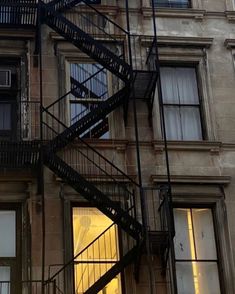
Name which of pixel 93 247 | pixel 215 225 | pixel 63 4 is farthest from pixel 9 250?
pixel 63 4

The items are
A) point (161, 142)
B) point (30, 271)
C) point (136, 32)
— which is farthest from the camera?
point (136, 32)

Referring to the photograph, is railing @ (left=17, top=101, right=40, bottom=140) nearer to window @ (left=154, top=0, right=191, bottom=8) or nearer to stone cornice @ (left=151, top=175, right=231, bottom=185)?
stone cornice @ (left=151, top=175, right=231, bottom=185)

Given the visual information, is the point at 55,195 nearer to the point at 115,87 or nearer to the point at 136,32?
the point at 115,87

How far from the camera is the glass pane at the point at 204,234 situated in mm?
16812

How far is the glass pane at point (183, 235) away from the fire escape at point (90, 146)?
Answer: 698 millimetres

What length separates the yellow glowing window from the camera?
16000 millimetres

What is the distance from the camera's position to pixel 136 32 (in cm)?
1889

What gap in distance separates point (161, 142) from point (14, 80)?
375 cm

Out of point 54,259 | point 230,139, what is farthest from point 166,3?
point 54,259

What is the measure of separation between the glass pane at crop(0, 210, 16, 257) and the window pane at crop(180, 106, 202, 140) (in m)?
4.56

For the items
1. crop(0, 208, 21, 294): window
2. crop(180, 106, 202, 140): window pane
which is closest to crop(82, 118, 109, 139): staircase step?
crop(180, 106, 202, 140): window pane

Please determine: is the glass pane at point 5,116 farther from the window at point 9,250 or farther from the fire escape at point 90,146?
the window at point 9,250

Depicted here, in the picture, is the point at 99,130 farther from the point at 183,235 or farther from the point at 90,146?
the point at 183,235

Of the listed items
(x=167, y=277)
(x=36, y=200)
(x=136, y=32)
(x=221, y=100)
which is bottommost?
(x=167, y=277)
